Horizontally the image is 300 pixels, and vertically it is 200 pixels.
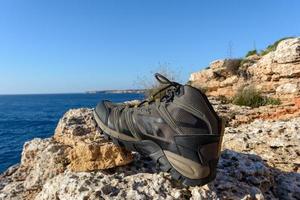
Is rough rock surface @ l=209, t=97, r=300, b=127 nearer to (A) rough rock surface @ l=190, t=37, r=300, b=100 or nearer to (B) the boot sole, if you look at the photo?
(A) rough rock surface @ l=190, t=37, r=300, b=100

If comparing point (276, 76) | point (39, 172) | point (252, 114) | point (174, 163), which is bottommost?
point (252, 114)

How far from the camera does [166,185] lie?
2381mm

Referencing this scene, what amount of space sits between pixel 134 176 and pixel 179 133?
47 centimetres

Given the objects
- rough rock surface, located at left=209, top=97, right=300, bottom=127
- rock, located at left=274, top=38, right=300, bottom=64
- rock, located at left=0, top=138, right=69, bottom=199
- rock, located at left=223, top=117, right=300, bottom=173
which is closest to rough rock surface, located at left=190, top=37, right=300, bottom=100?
rock, located at left=274, top=38, right=300, bottom=64

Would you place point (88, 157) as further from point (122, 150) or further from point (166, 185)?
point (166, 185)

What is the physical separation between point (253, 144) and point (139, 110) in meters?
2.04

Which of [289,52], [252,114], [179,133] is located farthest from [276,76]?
[179,133]

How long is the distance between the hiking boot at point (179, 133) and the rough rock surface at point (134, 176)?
157 millimetres

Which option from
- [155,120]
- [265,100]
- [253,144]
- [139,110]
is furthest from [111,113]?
[265,100]

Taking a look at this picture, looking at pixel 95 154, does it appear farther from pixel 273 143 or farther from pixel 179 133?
pixel 273 143

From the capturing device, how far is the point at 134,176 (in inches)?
97.7

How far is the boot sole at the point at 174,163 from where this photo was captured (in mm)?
2301

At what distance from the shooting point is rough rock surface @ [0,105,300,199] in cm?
232

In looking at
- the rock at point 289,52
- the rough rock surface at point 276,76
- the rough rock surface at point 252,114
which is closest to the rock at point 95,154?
the rough rock surface at point 252,114
